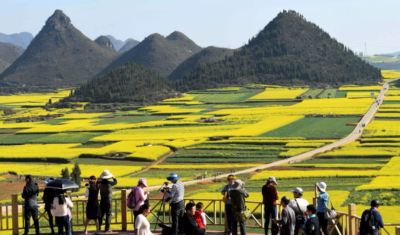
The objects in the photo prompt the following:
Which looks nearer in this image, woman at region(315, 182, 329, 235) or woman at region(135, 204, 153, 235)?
woman at region(135, 204, 153, 235)

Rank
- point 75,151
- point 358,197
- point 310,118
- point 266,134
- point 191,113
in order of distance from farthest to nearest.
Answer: point 191,113, point 310,118, point 266,134, point 75,151, point 358,197

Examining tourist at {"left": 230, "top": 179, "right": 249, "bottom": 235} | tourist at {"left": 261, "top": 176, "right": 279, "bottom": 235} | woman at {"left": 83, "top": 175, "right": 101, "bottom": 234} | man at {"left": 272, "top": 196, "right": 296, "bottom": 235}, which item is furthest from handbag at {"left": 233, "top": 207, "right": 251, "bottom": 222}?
woman at {"left": 83, "top": 175, "right": 101, "bottom": 234}

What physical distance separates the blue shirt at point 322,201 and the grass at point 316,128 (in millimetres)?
67532

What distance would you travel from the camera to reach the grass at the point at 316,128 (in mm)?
90688

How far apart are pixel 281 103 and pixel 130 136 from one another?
57536mm

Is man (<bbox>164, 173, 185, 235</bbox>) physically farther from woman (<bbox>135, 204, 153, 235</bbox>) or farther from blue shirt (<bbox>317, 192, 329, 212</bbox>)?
blue shirt (<bbox>317, 192, 329, 212</bbox>)

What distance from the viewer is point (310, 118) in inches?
4439

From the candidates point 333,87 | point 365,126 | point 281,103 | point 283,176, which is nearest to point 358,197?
point 283,176

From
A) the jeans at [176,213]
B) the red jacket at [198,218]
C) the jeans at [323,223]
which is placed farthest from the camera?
the jeans at [176,213]

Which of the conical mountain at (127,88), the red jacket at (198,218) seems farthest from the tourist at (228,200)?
the conical mountain at (127,88)

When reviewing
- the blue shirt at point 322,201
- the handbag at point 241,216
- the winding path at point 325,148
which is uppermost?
the blue shirt at point 322,201

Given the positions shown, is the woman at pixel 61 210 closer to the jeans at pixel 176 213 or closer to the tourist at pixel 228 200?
the jeans at pixel 176 213

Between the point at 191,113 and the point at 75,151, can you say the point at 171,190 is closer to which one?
the point at 75,151

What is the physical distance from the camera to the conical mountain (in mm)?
175875
